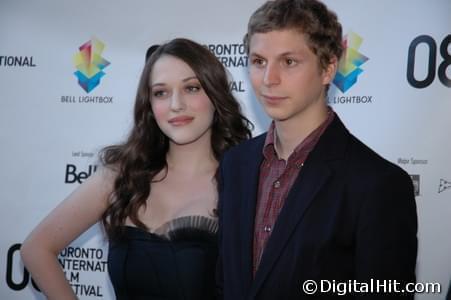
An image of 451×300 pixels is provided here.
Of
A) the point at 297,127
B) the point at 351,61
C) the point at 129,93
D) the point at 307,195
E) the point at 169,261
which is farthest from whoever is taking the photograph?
the point at 129,93

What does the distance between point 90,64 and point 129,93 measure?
13.7 inches

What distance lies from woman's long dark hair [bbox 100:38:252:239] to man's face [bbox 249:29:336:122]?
30.6 inches

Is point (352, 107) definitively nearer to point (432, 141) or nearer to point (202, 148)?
point (432, 141)

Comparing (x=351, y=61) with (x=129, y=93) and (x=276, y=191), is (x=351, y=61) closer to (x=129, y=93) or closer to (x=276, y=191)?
(x=129, y=93)

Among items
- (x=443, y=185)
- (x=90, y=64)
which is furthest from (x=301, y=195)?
(x=90, y=64)

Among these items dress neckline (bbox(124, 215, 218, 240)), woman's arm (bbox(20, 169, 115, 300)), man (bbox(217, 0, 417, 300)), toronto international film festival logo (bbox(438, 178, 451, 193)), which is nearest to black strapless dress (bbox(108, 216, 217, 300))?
dress neckline (bbox(124, 215, 218, 240))

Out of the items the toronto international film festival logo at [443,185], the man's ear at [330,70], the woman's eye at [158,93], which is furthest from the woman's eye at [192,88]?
the toronto international film festival logo at [443,185]

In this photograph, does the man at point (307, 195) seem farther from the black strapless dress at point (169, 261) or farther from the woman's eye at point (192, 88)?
the woman's eye at point (192, 88)

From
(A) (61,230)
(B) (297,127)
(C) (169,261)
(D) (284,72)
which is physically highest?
(D) (284,72)

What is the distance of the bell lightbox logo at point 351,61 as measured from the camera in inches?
117

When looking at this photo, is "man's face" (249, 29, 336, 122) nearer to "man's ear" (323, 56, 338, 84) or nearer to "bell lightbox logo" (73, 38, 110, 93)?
"man's ear" (323, 56, 338, 84)

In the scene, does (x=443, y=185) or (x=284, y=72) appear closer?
(x=284, y=72)

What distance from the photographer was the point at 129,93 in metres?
3.45

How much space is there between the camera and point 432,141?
2.80 m
